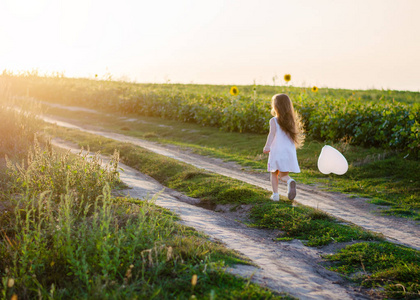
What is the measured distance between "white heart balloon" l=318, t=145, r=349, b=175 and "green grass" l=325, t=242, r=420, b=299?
3.98m

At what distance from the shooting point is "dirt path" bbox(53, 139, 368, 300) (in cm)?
443

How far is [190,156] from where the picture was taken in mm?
14586

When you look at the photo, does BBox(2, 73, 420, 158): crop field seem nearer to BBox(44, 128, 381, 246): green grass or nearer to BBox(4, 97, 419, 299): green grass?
BBox(44, 128, 381, 246): green grass

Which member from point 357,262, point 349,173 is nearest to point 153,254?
point 357,262

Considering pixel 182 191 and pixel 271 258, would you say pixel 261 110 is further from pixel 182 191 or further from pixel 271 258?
pixel 271 258

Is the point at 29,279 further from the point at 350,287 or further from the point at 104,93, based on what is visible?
the point at 104,93

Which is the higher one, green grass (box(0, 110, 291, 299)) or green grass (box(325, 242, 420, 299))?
green grass (box(0, 110, 291, 299))

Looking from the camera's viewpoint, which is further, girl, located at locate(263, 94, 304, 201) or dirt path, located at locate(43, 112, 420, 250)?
girl, located at locate(263, 94, 304, 201)

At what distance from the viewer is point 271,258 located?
17.7 feet

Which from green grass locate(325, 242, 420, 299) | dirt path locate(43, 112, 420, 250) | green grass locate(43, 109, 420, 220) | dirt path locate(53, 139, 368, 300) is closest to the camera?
dirt path locate(53, 139, 368, 300)

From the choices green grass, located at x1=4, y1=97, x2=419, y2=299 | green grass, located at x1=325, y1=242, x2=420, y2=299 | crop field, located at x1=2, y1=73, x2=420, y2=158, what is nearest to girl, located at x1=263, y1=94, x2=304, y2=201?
green grass, located at x1=4, y1=97, x2=419, y2=299

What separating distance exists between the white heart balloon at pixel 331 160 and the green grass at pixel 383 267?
3.98 m

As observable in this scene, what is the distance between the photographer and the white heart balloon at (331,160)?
9797 millimetres

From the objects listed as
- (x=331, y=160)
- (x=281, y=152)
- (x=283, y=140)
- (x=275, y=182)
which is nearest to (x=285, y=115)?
(x=283, y=140)
